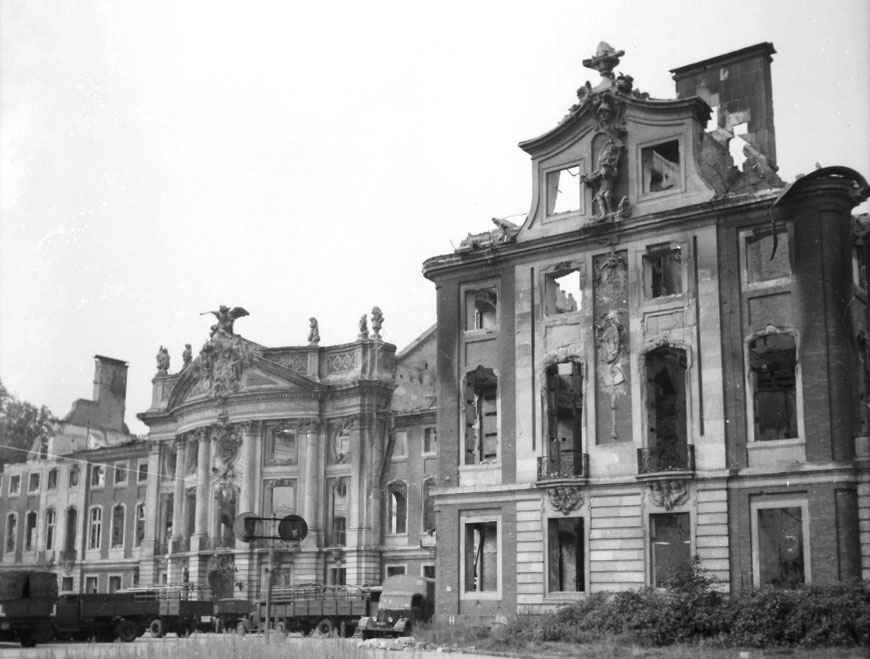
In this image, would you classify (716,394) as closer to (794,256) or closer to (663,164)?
(794,256)

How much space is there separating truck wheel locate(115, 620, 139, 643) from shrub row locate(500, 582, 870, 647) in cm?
1458

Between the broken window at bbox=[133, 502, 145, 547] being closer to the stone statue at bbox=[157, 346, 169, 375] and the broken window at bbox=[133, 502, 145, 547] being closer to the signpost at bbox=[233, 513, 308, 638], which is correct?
the stone statue at bbox=[157, 346, 169, 375]

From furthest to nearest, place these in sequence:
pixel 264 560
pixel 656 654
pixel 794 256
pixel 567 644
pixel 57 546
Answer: pixel 57 546
pixel 264 560
pixel 794 256
pixel 567 644
pixel 656 654

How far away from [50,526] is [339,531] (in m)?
24.9

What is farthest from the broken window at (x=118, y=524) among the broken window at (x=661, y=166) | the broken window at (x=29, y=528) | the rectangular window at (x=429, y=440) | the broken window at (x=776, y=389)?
the broken window at (x=661, y=166)

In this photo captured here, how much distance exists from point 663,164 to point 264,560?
3170cm

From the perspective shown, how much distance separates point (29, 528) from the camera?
7262 cm

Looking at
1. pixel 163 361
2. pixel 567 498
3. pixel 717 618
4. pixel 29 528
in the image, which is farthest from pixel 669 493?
pixel 29 528

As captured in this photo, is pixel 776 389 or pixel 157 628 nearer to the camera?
pixel 776 389

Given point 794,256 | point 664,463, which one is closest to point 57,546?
Answer: point 664,463

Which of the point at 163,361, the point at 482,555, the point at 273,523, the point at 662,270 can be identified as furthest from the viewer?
the point at 163,361

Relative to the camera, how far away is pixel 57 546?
69.8 m

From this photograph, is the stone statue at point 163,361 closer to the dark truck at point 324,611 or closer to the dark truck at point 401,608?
the dark truck at point 324,611

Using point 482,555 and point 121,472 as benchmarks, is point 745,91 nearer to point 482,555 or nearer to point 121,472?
point 482,555
